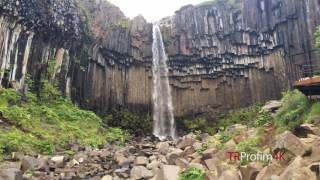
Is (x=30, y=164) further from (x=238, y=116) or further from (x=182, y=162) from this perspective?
(x=238, y=116)

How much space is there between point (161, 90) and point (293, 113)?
2666cm

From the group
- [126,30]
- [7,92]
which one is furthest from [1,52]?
[126,30]

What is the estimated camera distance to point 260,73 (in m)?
37.8

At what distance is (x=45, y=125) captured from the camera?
886 inches

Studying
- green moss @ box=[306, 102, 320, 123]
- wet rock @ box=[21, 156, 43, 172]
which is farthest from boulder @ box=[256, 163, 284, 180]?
wet rock @ box=[21, 156, 43, 172]

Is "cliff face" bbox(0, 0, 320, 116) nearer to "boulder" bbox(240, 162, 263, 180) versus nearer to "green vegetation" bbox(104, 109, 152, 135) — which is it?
"green vegetation" bbox(104, 109, 152, 135)

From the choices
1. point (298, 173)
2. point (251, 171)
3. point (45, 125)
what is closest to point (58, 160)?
point (45, 125)

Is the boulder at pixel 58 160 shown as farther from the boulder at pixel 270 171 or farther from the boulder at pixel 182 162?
the boulder at pixel 270 171

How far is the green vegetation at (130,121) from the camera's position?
116ft

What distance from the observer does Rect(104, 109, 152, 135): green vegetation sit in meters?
35.2

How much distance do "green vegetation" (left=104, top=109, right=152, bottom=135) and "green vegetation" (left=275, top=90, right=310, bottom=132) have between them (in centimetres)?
2312

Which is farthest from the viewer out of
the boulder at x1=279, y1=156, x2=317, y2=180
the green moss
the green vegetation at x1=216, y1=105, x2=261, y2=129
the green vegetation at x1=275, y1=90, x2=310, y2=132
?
the green vegetation at x1=216, y1=105, x2=261, y2=129

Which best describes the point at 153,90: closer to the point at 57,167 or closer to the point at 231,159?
the point at 57,167

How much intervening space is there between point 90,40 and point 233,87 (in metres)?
15.4
